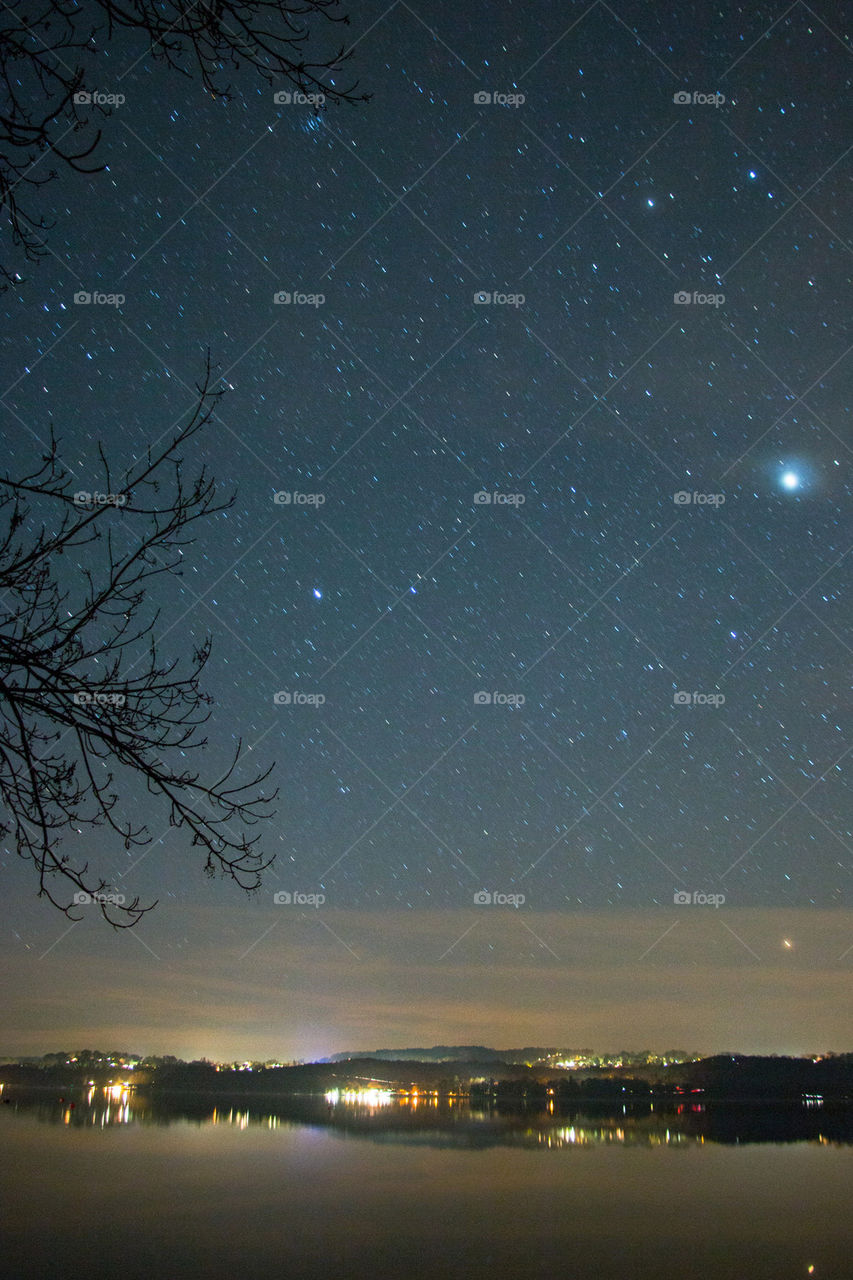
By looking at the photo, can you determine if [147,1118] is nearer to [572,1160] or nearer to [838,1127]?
[572,1160]

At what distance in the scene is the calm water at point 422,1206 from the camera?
2416cm

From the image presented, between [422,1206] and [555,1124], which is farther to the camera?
[555,1124]

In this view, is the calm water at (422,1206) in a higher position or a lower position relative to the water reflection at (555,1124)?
higher

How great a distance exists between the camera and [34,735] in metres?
4.00

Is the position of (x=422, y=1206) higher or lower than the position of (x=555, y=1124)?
higher

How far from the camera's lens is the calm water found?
24.2 m

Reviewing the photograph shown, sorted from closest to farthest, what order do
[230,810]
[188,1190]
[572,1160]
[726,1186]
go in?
[230,810] < [188,1190] < [726,1186] < [572,1160]

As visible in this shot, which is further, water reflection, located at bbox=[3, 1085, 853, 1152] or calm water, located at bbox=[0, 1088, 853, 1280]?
water reflection, located at bbox=[3, 1085, 853, 1152]

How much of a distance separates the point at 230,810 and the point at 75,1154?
5505cm

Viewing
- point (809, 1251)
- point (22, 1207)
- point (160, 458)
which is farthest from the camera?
point (22, 1207)

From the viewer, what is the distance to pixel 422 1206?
1321 inches

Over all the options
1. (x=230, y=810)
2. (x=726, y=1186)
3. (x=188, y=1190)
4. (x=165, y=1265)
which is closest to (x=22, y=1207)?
(x=188, y=1190)

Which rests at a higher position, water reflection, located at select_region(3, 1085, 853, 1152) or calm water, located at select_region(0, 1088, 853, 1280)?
calm water, located at select_region(0, 1088, 853, 1280)

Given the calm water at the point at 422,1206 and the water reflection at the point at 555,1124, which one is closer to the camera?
the calm water at the point at 422,1206
